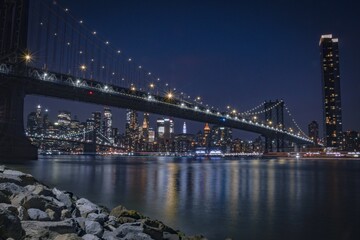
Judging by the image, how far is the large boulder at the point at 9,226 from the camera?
184 inches

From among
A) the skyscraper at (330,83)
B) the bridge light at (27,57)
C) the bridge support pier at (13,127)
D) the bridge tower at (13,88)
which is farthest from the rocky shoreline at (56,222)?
the skyscraper at (330,83)

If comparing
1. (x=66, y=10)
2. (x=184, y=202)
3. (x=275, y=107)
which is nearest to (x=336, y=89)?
(x=275, y=107)

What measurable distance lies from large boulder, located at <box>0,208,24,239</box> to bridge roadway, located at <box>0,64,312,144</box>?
42755 millimetres

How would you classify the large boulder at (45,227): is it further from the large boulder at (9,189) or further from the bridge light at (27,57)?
the bridge light at (27,57)

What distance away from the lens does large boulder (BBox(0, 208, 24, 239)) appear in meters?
4.66

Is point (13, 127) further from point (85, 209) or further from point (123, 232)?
point (123, 232)

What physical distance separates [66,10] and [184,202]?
50.2 meters

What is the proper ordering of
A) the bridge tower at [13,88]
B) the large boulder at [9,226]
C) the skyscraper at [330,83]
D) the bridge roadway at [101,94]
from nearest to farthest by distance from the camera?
the large boulder at [9,226], the bridge tower at [13,88], the bridge roadway at [101,94], the skyscraper at [330,83]

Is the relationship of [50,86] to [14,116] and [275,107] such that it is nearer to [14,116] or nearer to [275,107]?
[14,116]

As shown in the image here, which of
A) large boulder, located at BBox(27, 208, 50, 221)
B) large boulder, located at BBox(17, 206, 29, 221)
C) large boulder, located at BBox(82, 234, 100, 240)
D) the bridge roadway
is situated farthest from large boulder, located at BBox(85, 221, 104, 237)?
the bridge roadway

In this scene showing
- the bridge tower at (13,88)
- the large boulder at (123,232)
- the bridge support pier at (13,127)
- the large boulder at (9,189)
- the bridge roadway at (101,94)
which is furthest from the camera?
the bridge roadway at (101,94)

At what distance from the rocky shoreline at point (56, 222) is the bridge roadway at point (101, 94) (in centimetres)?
4023

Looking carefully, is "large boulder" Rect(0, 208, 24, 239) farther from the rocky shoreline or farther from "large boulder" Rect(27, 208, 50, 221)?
"large boulder" Rect(27, 208, 50, 221)

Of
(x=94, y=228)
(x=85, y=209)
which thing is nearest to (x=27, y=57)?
(x=85, y=209)
